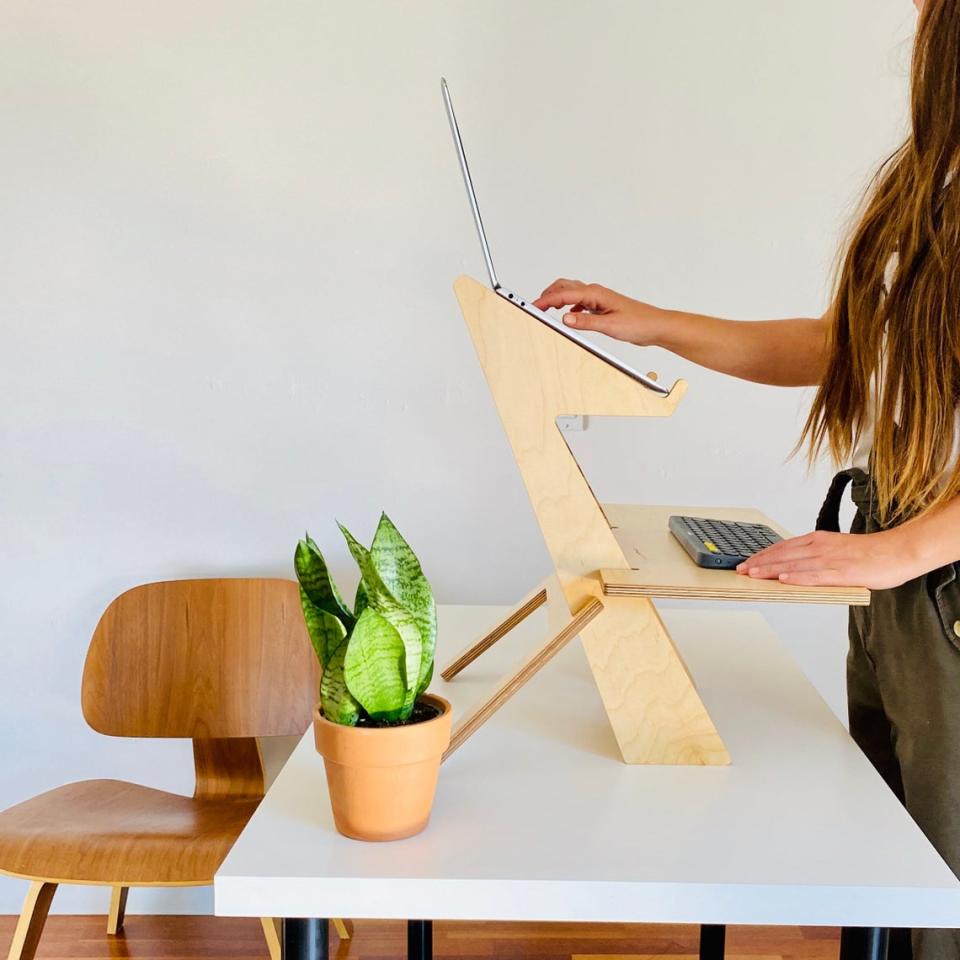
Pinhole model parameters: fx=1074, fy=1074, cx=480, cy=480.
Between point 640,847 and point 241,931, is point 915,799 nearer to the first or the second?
point 640,847

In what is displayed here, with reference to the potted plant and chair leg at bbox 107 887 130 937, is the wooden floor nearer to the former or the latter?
chair leg at bbox 107 887 130 937

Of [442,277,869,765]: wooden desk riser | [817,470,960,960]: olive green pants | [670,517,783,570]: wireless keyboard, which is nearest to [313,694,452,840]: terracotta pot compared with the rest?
[442,277,869,765]: wooden desk riser

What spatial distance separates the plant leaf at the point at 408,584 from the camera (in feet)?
3.09

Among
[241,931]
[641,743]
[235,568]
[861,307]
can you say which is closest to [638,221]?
[861,307]

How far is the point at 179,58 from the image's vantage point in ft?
6.37

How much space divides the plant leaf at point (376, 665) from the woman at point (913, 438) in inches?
15.9

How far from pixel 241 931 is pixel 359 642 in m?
1.49

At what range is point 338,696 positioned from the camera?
92 centimetres

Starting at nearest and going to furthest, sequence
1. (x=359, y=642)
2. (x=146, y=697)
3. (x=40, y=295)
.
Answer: (x=359, y=642) < (x=146, y=697) < (x=40, y=295)

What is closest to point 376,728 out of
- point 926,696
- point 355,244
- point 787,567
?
point 787,567

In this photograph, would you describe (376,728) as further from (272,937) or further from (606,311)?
(272,937)

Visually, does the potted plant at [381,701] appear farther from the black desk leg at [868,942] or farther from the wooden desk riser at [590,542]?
the black desk leg at [868,942]

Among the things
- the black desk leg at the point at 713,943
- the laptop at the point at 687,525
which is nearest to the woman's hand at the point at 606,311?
the laptop at the point at 687,525

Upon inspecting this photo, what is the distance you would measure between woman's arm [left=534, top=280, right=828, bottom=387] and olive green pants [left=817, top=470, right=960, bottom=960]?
1.04 ft
